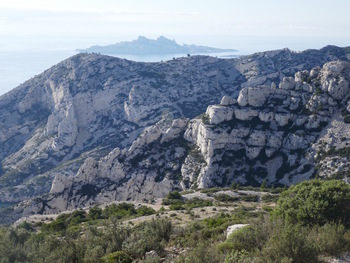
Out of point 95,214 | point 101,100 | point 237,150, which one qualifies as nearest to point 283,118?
point 237,150

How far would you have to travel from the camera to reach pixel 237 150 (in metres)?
68.3

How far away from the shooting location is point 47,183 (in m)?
99.2

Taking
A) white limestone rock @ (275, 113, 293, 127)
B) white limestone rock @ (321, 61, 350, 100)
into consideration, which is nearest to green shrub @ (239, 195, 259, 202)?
white limestone rock @ (275, 113, 293, 127)

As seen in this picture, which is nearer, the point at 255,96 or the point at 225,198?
the point at 225,198

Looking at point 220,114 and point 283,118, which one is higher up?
point 220,114

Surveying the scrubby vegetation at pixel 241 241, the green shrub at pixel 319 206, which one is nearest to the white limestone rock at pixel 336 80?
the scrubby vegetation at pixel 241 241

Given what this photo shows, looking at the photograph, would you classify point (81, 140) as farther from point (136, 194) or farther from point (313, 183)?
point (313, 183)

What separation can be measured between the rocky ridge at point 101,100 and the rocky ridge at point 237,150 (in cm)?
3420

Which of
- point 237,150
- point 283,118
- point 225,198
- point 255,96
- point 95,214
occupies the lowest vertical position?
point 95,214

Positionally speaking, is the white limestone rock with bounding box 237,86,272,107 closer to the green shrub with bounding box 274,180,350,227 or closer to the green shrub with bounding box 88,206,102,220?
the green shrub with bounding box 88,206,102,220

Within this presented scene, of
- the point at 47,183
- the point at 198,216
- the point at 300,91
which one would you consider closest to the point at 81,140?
the point at 47,183

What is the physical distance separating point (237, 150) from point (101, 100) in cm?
7692

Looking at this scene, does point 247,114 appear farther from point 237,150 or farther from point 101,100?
point 101,100

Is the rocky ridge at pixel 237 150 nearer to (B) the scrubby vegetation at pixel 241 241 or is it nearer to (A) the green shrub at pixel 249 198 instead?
(A) the green shrub at pixel 249 198
